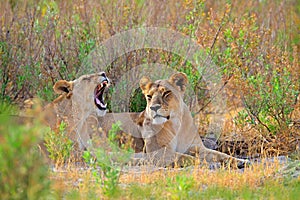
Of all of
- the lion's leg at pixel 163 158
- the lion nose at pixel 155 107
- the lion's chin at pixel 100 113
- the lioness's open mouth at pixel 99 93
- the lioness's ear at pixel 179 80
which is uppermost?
the lioness's ear at pixel 179 80

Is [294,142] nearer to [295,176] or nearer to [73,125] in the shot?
[295,176]

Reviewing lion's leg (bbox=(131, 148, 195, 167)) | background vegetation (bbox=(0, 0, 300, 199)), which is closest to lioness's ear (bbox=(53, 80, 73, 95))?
background vegetation (bbox=(0, 0, 300, 199))

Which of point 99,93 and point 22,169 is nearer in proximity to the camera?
point 22,169

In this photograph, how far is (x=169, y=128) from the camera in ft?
21.8

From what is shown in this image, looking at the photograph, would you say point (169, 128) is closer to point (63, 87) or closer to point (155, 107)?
point (155, 107)

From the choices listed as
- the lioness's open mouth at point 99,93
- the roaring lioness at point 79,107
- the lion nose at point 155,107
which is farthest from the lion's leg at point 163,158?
the lioness's open mouth at point 99,93

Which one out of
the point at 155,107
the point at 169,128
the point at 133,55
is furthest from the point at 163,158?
the point at 133,55

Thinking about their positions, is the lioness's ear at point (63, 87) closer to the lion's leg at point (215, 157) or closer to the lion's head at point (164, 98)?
the lion's head at point (164, 98)

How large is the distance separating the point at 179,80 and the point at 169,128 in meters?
0.51

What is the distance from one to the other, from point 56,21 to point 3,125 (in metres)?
4.57

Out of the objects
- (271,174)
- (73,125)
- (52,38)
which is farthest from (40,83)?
(271,174)

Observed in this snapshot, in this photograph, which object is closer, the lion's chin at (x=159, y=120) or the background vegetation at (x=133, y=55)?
the lion's chin at (x=159, y=120)

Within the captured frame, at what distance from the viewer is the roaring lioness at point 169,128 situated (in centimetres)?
644

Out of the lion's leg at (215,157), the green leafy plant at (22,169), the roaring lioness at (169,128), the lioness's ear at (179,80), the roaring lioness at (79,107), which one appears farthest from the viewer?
the roaring lioness at (79,107)
